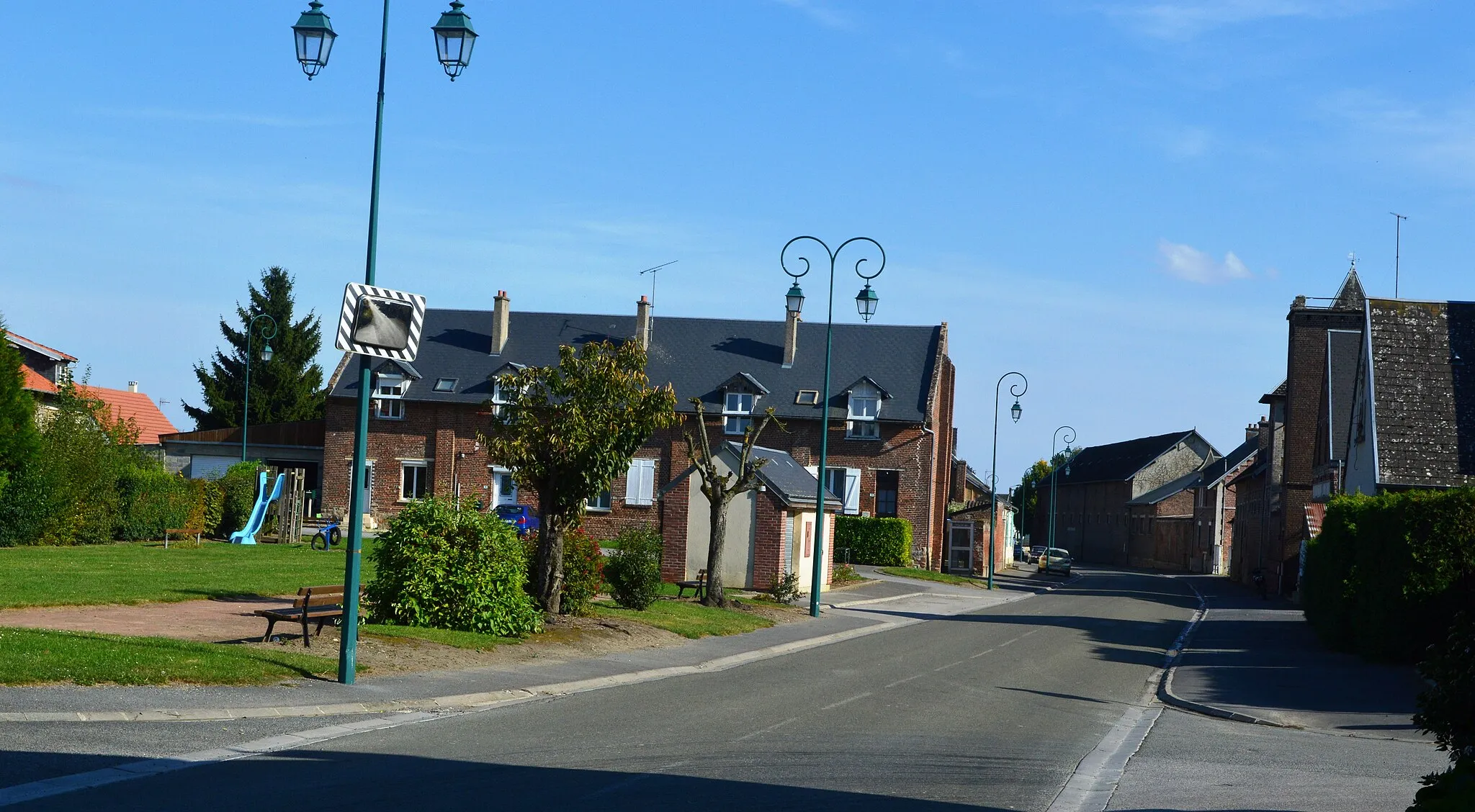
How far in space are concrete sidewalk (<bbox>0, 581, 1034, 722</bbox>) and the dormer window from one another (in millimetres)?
33920

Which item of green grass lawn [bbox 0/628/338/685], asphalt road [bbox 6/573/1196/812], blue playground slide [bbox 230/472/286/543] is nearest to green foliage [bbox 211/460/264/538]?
blue playground slide [bbox 230/472/286/543]

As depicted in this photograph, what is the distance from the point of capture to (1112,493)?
94.7 m

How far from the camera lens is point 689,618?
24281 mm

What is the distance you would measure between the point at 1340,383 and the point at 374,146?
4091cm

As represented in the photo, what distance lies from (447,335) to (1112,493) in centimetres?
5491

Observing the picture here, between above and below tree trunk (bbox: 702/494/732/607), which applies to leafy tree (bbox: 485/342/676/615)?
above

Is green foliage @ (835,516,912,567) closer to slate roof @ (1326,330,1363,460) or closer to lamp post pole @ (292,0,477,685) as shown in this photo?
slate roof @ (1326,330,1363,460)

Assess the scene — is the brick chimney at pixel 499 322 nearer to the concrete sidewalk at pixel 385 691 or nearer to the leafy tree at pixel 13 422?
the leafy tree at pixel 13 422

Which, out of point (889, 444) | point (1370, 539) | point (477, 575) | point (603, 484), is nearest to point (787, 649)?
point (603, 484)

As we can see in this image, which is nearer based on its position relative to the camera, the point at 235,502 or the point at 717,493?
the point at 717,493

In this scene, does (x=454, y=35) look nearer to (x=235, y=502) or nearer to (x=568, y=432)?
(x=568, y=432)

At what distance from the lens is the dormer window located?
54594mm

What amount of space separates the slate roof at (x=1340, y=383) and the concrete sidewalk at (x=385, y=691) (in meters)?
26.7

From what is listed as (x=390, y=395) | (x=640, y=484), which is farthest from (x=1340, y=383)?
(x=390, y=395)
